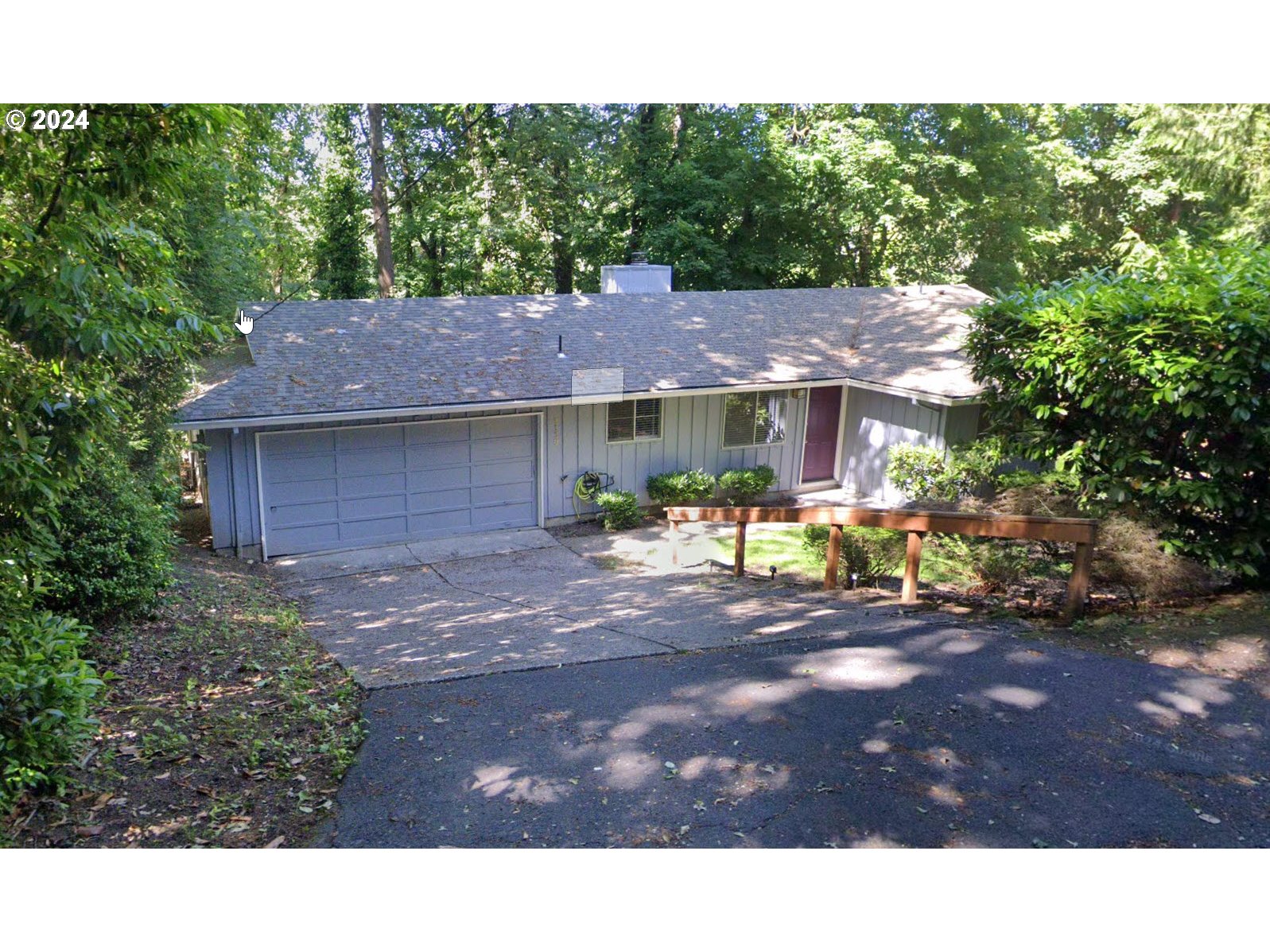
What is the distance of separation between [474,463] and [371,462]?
1.61 meters

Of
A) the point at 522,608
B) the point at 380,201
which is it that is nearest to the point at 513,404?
the point at 522,608

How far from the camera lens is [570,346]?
15.5 meters

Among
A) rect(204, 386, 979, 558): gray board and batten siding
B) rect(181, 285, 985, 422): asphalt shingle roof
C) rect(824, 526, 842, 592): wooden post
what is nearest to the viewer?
rect(824, 526, 842, 592): wooden post

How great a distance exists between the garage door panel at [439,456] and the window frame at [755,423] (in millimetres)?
4719

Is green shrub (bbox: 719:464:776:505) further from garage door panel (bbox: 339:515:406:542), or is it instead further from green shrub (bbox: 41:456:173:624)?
green shrub (bbox: 41:456:173:624)

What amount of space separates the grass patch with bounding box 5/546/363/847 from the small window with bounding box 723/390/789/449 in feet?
31.3

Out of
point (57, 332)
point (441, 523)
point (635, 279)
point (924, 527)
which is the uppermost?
point (635, 279)

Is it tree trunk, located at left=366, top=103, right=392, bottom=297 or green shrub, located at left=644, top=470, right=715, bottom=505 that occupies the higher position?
tree trunk, located at left=366, top=103, right=392, bottom=297

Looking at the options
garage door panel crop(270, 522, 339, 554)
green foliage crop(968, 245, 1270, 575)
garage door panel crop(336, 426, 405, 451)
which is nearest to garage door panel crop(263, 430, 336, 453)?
garage door panel crop(336, 426, 405, 451)

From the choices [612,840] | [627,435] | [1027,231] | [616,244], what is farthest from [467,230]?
[612,840]

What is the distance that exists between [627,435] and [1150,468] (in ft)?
29.2

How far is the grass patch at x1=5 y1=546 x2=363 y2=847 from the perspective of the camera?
180 inches

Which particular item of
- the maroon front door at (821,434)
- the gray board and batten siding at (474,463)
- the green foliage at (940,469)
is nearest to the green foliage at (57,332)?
the gray board and batten siding at (474,463)

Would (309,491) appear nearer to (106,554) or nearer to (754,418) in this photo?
(106,554)
